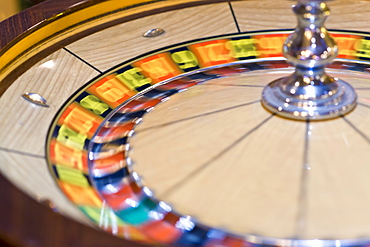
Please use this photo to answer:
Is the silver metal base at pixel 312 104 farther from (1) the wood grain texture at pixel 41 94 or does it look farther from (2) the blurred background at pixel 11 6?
(2) the blurred background at pixel 11 6

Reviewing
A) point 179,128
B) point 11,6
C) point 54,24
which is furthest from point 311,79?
point 11,6

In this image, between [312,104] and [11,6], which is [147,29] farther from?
[11,6]

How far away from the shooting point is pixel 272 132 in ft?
3.79

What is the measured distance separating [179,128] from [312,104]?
276mm

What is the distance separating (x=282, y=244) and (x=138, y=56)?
836mm

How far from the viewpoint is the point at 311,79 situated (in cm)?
124

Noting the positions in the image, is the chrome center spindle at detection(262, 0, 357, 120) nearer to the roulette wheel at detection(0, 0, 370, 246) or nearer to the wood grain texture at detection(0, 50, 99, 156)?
the roulette wheel at detection(0, 0, 370, 246)

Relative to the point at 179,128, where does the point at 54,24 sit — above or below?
above

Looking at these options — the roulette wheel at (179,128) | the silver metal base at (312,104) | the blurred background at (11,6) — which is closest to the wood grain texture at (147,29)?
the roulette wheel at (179,128)

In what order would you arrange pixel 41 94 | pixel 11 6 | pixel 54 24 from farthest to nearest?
pixel 11 6
pixel 54 24
pixel 41 94

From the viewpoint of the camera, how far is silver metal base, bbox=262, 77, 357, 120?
3.91 feet

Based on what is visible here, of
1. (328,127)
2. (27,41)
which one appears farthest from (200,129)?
(27,41)

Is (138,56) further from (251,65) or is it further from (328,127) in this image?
(328,127)

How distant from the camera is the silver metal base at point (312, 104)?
1192mm
